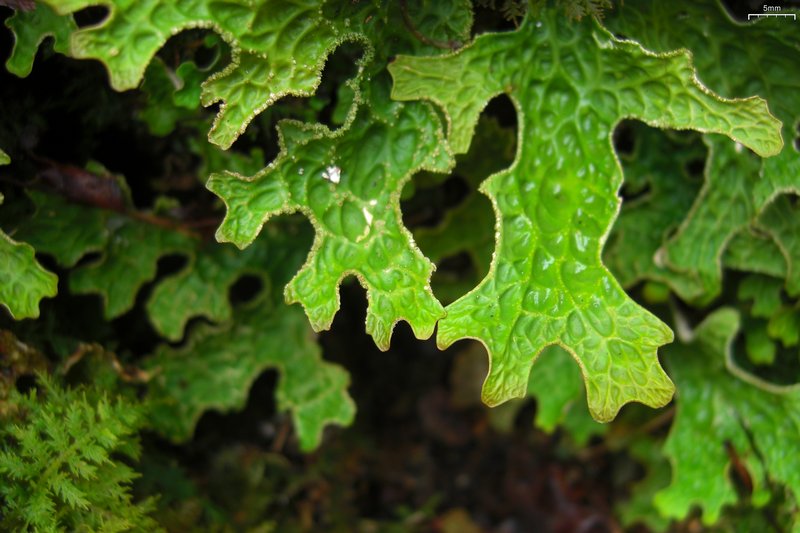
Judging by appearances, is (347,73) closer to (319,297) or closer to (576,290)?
(319,297)

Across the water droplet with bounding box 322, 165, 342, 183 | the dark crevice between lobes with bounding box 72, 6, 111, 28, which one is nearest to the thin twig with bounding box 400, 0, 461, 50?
the water droplet with bounding box 322, 165, 342, 183

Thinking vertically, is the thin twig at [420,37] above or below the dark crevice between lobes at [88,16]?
above

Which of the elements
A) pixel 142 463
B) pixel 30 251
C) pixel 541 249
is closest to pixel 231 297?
pixel 142 463

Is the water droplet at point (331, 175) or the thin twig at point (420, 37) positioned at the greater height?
the thin twig at point (420, 37)

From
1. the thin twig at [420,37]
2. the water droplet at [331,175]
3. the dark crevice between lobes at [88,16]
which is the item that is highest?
the thin twig at [420,37]

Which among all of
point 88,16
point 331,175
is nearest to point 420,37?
point 331,175

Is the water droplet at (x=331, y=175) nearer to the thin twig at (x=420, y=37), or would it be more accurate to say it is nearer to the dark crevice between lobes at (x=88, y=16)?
the thin twig at (x=420, y=37)

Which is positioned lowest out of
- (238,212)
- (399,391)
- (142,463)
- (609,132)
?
(399,391)

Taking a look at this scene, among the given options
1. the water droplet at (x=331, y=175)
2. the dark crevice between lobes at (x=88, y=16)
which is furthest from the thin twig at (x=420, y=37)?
the dark crevice between lobes at (x=88, y=16)

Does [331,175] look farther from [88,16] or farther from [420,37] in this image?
[88,16]

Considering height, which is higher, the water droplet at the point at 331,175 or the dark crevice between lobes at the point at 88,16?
the dark crevice between lobes at the point at 88,16

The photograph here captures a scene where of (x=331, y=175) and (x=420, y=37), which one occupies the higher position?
(x=420, y=37)
